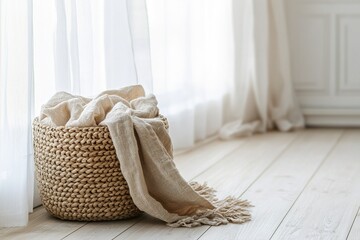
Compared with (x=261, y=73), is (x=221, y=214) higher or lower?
lower

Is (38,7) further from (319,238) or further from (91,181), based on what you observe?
(319,238)

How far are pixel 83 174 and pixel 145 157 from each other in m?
0.19

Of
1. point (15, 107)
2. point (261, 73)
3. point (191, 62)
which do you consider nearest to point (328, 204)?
point (15, 107)

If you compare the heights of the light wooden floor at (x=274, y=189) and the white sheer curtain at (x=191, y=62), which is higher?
the white sheer curtain at (x=191, y=62)

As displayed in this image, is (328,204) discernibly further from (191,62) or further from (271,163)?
(191,62)

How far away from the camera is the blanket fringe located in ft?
7.92

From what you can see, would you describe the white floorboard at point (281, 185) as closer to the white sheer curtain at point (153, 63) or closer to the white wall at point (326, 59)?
the white wall at point (326, 59)

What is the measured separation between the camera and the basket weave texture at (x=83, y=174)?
2.38m

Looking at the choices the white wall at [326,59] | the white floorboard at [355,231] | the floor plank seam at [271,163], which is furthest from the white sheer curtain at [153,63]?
the white floorboard at [355,231]

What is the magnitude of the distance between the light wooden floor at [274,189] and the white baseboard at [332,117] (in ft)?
0.40

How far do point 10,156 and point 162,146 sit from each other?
44cm

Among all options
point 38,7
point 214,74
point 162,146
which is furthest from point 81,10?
point 214,74

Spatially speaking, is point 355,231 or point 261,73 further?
point 261,73

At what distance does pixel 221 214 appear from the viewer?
2.49 m
